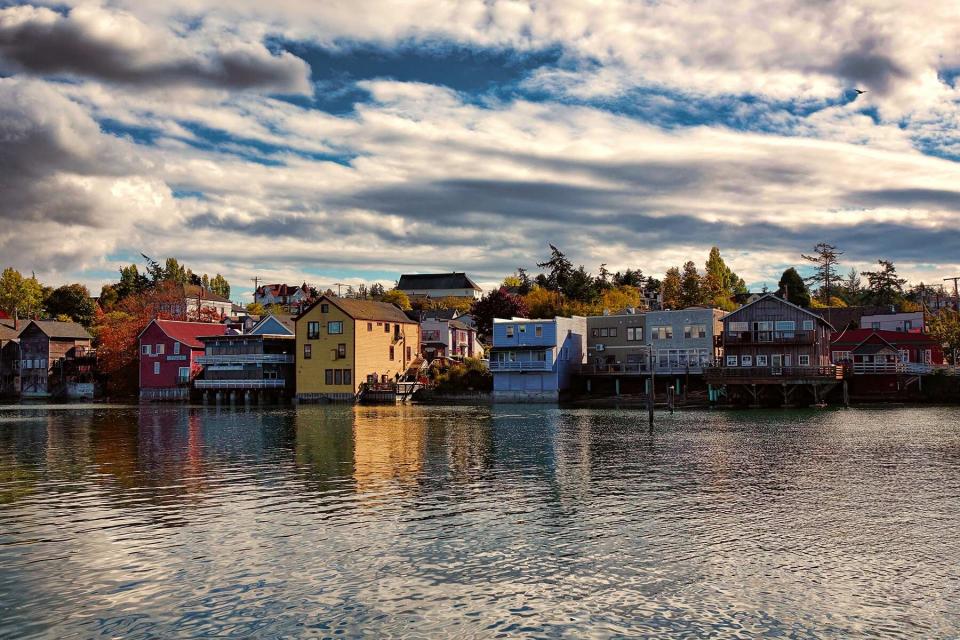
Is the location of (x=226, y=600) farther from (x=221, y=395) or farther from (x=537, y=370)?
(x=221, y=395)

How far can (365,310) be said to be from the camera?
10338cm

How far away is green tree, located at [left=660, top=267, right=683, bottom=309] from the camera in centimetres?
13025

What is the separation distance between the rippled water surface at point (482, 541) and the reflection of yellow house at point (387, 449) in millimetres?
303

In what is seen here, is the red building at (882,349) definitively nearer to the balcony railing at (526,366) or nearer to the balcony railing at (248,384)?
the balcony railing at (526,366)

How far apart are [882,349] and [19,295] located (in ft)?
479

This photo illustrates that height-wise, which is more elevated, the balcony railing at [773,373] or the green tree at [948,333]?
the green tree at [948,333]

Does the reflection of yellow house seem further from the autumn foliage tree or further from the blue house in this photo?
the autumn foliage tree

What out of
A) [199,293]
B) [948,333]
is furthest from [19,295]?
[948,333]

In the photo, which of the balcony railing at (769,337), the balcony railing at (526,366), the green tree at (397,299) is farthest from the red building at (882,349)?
the green tree at (397,299)

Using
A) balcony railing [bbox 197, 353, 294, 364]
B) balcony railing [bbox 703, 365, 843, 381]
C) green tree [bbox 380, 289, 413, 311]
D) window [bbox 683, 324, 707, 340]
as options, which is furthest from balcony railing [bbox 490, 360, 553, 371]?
green tree [bbox 380, 289, 413, 311]

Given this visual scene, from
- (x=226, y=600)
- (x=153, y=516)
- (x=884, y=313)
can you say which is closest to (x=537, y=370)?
(x=884, y=313)

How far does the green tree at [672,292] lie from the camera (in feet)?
427

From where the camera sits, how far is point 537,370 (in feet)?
313

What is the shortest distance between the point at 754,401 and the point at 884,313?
44.8 m
